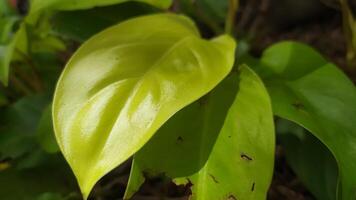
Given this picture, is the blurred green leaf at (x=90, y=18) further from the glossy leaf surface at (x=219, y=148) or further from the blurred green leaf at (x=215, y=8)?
the glossy leaf surface at (x=219, y=148)

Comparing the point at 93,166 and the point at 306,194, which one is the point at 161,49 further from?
the point at 306,194

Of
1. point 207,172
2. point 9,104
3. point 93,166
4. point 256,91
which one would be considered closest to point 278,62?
point 256,91

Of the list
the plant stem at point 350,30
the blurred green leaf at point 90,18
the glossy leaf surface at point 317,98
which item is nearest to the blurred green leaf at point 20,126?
the blurred green leaf at point 90,18

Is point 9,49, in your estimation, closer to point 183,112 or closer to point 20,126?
point 20,126

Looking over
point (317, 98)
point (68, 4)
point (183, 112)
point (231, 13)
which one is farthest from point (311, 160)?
point (68, 4)

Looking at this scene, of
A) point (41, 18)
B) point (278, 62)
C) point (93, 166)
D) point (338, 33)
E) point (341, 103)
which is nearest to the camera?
point (93, 166)

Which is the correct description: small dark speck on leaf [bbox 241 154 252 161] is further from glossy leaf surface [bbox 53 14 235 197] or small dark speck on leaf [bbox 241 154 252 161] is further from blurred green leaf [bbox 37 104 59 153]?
blurred green leaf [bbox 37 104 59 153]

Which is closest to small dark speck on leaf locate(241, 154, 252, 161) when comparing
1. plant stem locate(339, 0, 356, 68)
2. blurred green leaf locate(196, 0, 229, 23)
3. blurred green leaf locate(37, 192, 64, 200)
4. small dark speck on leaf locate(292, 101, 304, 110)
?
small dark speck on leaf locate(292, 101, 304, 110)
